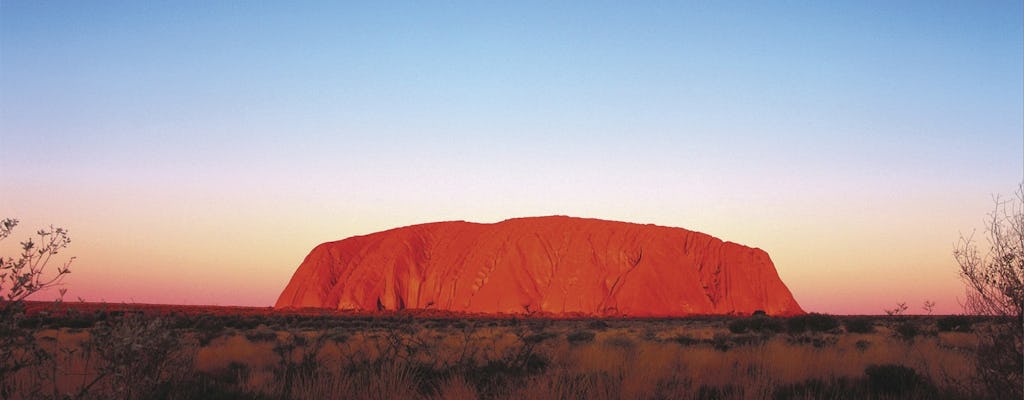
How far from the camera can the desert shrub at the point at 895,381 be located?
8.36 m

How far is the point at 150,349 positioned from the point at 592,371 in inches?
217

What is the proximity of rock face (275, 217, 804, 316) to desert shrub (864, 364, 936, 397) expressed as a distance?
202ft

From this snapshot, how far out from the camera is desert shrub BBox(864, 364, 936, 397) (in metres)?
8.36

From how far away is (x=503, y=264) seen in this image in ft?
257

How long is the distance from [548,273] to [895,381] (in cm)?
6918

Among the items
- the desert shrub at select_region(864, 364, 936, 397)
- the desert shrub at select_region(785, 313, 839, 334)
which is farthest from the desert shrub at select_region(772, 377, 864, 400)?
the desert shrub at select_region(785, 313, 839, 334)

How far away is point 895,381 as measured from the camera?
8828 millimetres

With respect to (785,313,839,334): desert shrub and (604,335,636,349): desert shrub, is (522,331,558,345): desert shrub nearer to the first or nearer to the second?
(604,335,636,349): desert shrub

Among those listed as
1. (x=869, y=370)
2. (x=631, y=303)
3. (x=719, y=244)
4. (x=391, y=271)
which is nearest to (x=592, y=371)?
(x=869, y=370)

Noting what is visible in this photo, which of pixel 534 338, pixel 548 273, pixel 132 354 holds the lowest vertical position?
pixel 534 338

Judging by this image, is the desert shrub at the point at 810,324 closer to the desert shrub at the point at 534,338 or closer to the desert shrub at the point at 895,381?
the desert shrub at the point at 534,338

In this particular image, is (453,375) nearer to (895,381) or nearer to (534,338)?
(895,381)

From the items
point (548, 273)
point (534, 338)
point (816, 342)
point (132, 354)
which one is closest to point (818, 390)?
point (534, 338)

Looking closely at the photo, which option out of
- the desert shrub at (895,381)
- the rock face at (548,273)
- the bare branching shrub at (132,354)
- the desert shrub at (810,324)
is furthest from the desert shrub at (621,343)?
the rock face at (548,273)
